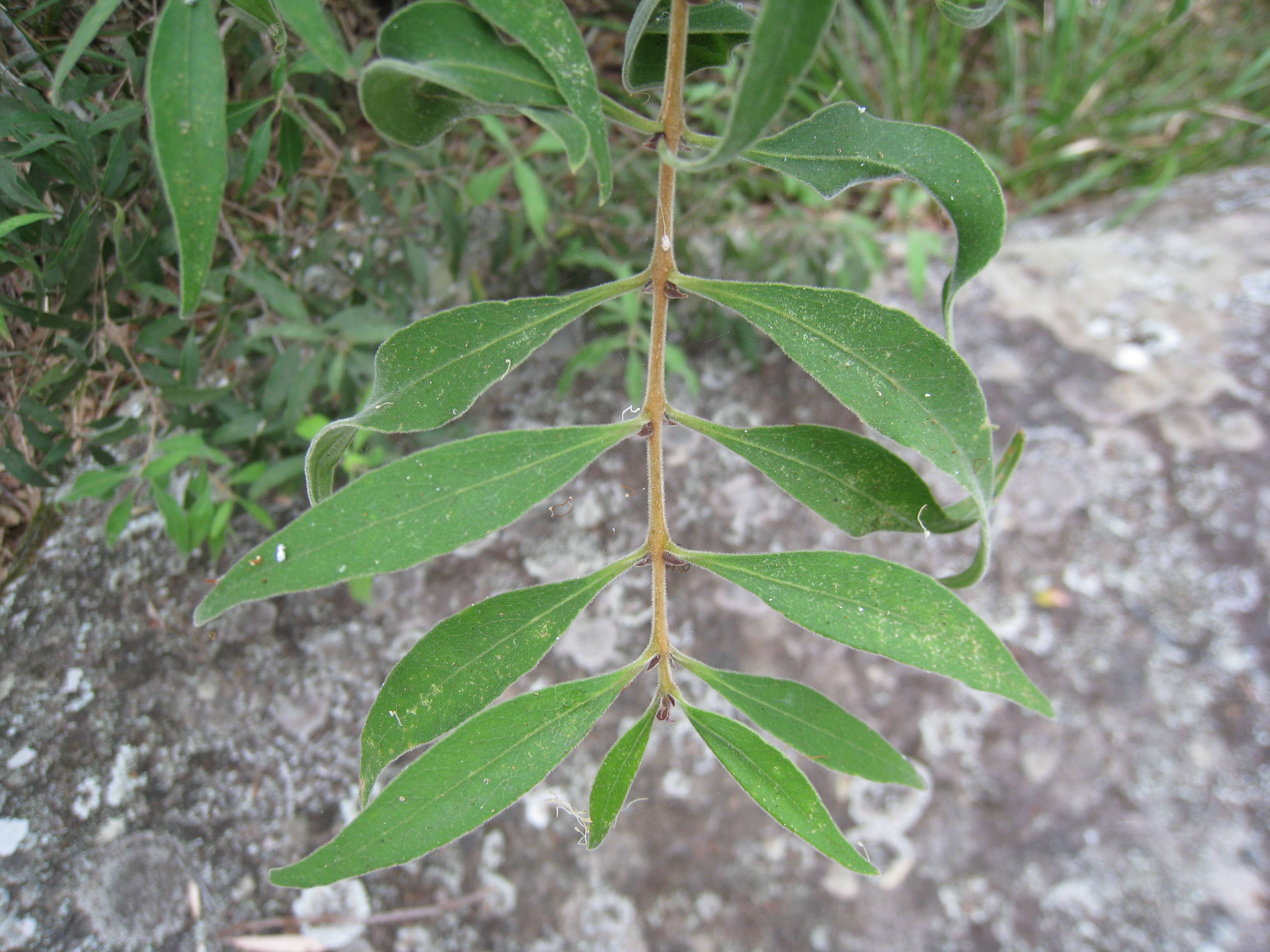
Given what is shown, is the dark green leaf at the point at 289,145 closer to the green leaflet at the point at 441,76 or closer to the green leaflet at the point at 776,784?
the green leaflet at the point at 441,76

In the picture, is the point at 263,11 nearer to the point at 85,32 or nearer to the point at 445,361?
the point at 85,32

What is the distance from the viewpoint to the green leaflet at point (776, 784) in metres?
0.58

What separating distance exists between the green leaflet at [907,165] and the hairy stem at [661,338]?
82 millimetres

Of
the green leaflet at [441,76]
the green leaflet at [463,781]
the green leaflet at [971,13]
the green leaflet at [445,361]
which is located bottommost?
the green leaflet at [463,781]

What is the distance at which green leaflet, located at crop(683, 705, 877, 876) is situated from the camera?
576 millimetres

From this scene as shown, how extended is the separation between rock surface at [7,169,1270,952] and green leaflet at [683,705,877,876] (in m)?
0.38

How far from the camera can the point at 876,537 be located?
1237 mm

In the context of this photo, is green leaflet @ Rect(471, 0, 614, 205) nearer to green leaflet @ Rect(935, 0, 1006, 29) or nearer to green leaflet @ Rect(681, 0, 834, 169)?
green leaflet @ Rect(681, 0, 834, 169)

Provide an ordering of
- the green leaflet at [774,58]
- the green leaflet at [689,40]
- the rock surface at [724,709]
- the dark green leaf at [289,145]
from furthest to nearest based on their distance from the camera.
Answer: the rock surface at [724,709] → the dark green leaf at [289,145] → the green leaflet at [689,40] → the green leaflet at [774,58]

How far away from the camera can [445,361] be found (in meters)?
0.55

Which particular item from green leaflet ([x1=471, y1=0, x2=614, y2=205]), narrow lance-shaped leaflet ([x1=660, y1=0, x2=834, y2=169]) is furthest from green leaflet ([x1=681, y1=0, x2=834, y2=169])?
green leaflet ([x1=471, y1=0, x2=614, y2=205])

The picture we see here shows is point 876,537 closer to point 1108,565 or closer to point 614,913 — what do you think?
point 1108,565

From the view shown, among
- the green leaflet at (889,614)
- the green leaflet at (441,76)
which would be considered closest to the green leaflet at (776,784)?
the green leaflet at (889,614)

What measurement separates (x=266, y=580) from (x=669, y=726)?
29.5 inches
